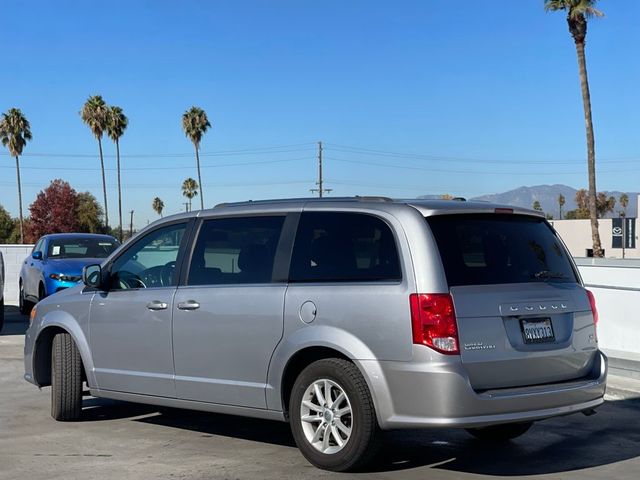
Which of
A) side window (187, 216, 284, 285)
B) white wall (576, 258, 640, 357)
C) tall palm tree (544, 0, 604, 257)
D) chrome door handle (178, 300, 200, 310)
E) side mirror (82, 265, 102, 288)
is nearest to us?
side window (187, 216, 284, 285)

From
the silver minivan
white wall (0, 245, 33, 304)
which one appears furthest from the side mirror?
white wall (0, 245, 33, 304)

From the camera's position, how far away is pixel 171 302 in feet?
23.8

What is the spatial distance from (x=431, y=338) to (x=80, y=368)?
3709mm

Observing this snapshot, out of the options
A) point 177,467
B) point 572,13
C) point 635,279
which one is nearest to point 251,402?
point 177,467

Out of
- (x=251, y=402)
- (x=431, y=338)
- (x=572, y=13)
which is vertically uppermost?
(x=572, y=13)

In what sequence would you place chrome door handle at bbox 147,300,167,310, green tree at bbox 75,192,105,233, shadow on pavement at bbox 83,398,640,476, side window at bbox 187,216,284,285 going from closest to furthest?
shadow on pavement at bbox 83,398,640,476, side window at bbox 187,216,284,285, chrome door handle at bbox 147,300,167,310, green tree at bbox 75,192,105,233

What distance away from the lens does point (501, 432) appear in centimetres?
743

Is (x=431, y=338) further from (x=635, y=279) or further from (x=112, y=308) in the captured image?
(x=635, y=279)

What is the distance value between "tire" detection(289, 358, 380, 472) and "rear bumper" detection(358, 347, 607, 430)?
116mm

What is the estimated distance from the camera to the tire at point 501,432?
740 centimetres

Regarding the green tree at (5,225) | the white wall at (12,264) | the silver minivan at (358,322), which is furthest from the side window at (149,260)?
the green tree at (5,225)

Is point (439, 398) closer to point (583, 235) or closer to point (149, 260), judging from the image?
point (149, 260)

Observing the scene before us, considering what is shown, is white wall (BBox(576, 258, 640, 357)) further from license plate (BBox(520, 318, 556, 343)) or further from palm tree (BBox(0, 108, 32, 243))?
palm tree (BBox(0, 108, 32, 243))

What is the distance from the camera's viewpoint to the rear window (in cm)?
605
